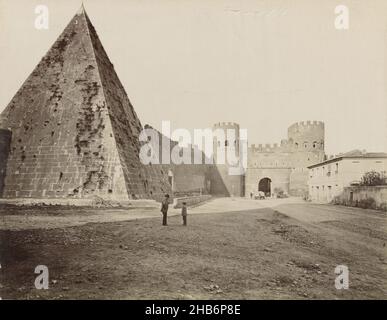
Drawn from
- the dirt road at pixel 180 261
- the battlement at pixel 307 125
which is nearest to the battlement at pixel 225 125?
the battlement at pixel 307 125

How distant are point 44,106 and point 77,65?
2.21 metres

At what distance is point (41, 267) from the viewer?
14.1ft

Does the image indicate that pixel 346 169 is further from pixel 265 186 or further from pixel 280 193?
pixel 265 186

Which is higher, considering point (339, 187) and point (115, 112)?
point (115, 112)

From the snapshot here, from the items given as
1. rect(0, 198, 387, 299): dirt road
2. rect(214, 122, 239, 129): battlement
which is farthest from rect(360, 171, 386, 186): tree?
rect(214, 122, 239, 129): battlement

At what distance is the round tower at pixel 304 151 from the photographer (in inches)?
1314

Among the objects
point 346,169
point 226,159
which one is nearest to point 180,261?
point 346,169

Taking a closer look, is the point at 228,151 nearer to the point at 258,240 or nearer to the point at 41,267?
the point at 258,240

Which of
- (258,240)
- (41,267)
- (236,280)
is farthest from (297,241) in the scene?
(41,267)

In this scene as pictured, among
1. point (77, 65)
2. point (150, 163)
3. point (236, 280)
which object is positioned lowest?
point (236, 280)

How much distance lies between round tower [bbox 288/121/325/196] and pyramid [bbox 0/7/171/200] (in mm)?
23883

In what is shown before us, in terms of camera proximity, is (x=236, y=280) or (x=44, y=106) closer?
(x=236, y=280)

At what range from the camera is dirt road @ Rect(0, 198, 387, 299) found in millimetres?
3889
